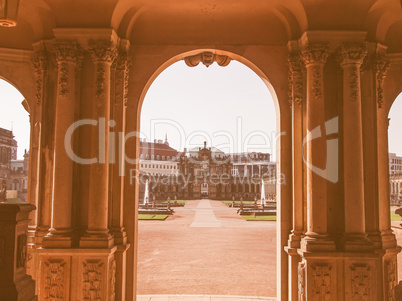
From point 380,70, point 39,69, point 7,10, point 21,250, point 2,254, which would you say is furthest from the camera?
point 39,69

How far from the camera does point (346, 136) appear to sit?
8.26 meters

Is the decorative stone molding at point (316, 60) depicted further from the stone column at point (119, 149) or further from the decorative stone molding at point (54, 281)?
the decorative stone molding at point (54, 281)

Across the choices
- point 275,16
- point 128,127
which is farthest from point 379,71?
point 128,127

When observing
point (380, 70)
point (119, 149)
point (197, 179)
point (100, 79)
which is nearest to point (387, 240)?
point (380, 70)

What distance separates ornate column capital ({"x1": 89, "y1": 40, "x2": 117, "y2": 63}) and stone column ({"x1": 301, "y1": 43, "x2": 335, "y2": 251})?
435 cm

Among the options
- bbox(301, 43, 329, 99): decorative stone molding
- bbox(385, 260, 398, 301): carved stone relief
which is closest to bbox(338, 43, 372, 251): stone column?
bbox(301, 43, 329, 99): decorative stone molding

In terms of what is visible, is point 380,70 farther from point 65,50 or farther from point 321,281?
point 65,50

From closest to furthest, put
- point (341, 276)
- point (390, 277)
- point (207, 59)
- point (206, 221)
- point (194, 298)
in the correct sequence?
point (341, 276)
point (390, 277)
point (207, 59)
point (194, 298)
point (206, 221)

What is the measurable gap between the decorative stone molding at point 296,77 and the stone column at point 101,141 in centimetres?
420

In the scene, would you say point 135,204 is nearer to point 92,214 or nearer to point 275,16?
point 92,214

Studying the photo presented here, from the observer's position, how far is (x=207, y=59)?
981 centimetres

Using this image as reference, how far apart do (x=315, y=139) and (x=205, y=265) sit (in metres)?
8.45

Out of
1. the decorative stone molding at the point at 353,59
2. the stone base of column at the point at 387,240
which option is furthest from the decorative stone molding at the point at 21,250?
the stone base of column at the point at 387,240

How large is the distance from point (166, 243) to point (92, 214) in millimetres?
12710
